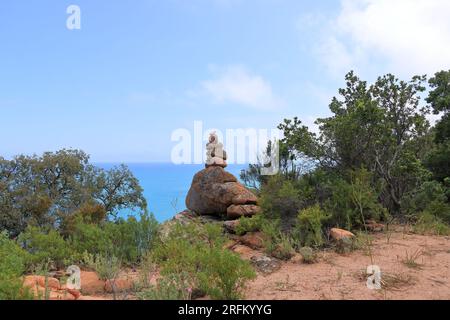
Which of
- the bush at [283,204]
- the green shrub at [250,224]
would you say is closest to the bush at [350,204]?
the bush at [283,204]

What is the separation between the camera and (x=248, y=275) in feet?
14.7

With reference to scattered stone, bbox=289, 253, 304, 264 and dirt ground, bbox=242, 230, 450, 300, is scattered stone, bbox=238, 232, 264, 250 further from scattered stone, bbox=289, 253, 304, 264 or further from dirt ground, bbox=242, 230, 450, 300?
scattered stone, bbox=289, 253, 304, 264

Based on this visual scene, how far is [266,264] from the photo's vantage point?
678 centimetres

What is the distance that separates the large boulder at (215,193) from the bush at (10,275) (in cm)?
592

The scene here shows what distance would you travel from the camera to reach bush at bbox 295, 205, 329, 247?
8000 millimetres

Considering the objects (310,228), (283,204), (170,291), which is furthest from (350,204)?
(170,291)

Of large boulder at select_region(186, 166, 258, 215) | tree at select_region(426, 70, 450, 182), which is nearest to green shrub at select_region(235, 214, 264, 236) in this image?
large boulder at select_region(186, 166, 258, 215)

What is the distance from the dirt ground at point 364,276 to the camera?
488 cm

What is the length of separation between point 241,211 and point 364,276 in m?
5.20

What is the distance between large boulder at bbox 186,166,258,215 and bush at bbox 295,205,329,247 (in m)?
2.72

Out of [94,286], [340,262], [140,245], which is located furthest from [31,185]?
[340,262]

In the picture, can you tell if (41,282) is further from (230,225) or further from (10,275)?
(230,225)

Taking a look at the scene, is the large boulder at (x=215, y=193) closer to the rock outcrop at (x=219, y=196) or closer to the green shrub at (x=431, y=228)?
the rock outcrop at (x=219, y=196)
